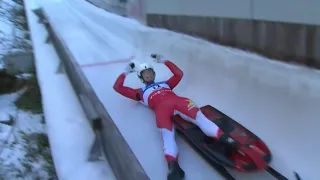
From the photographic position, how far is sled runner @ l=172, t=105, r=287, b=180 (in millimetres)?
2180

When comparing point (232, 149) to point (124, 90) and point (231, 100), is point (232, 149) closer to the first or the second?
point (231, 100)

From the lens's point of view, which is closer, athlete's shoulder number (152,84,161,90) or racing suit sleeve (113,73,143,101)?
athlete's shoulder number (152,84,161,90)

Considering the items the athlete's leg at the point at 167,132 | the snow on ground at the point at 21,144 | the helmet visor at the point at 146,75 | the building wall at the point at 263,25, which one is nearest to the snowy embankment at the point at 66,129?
the snow on ground at the point at 21,144

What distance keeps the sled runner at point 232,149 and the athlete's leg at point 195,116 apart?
0.07 m

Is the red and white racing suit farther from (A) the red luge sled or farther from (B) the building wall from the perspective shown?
(B) the building wall

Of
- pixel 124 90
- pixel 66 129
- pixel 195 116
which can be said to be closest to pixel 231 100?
pixel 195 116

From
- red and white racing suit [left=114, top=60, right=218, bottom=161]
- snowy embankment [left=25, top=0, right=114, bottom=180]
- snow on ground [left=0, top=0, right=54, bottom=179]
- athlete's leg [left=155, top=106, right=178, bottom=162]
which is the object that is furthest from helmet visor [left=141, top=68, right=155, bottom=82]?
snow on ground [left=0, top=0, right=54, bottom=179]

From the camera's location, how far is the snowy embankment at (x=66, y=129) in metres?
2.31

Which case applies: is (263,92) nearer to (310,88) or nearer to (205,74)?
(310,88)

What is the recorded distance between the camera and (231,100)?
311 centimetres

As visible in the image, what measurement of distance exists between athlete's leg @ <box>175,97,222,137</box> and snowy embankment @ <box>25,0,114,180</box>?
0.69m

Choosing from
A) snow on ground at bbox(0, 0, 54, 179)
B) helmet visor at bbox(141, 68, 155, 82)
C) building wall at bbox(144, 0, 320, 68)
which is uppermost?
building wall at bbox(144, 0, 320, 68)

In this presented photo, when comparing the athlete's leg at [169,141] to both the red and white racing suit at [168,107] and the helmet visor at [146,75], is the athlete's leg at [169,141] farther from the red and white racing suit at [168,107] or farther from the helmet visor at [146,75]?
the helmet visor at [146,75]

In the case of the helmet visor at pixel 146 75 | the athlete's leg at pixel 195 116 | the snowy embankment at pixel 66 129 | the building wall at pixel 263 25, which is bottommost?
the snowy embankment at pixel 66 129
